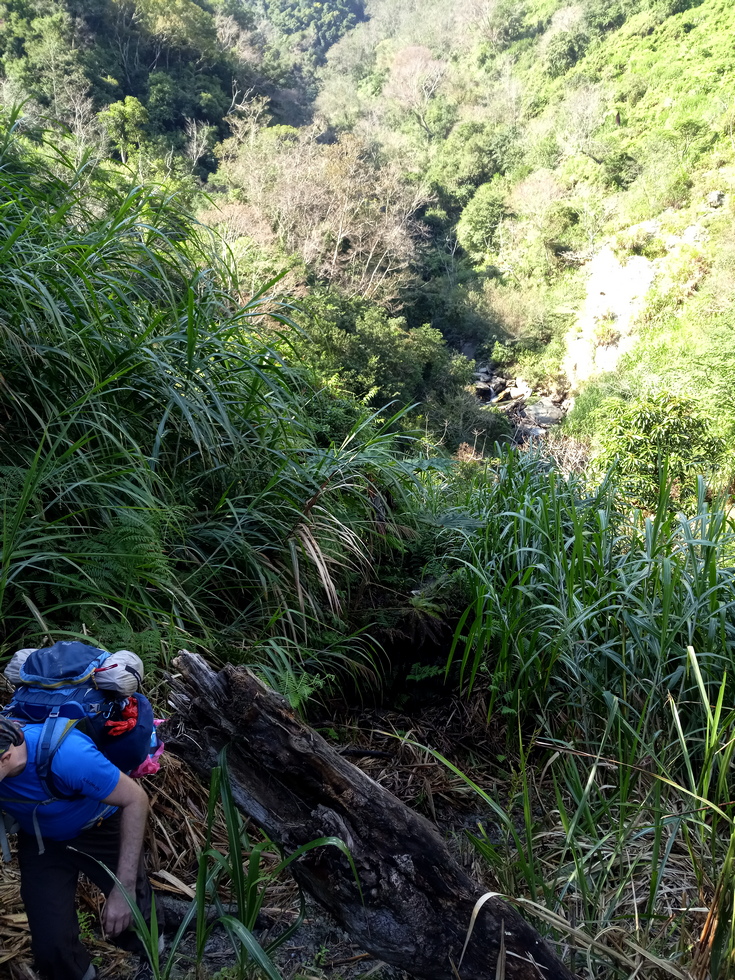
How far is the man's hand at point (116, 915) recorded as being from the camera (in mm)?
1175

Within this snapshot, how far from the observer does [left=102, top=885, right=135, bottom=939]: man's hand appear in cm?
117

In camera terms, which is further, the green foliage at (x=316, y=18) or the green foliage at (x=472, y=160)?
the green foliage at (x=316, y=18)

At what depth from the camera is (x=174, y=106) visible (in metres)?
22.9

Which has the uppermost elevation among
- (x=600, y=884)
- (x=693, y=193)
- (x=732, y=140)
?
(x=732, y=140)

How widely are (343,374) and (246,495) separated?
982 cm

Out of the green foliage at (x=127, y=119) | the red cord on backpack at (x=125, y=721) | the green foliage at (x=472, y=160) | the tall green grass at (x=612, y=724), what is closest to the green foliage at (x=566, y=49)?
the green foliage at (x=472, y=160)

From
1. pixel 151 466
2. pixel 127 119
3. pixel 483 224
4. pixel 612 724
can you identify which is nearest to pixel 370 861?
pixel 612 724

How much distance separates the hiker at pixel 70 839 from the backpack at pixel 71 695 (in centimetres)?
2

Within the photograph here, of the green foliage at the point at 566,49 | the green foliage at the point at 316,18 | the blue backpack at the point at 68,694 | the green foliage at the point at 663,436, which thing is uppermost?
the green foliage at the point at 316,18

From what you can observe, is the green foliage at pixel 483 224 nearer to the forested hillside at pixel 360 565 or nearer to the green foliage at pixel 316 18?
the forested hillside at pixel 360 565

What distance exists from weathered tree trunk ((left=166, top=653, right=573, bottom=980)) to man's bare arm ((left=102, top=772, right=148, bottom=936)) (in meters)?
0.22

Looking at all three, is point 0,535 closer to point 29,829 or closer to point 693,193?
point 29,829

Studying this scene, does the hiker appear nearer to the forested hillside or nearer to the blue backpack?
the blue backpack

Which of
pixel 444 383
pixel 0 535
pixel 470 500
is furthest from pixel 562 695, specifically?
pixel 444 383
